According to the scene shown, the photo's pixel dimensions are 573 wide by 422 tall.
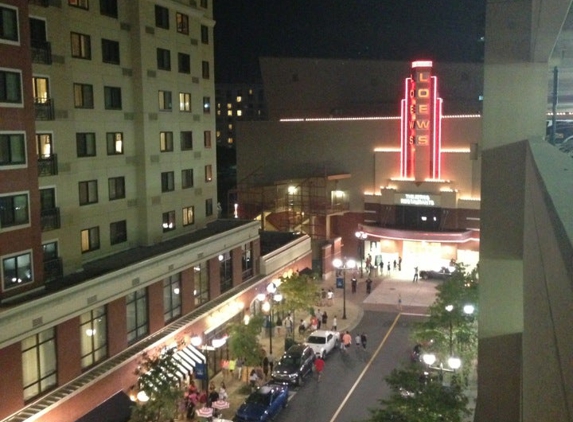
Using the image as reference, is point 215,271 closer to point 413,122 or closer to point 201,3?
point 201,3

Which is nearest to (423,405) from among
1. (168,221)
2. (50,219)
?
(50,219)

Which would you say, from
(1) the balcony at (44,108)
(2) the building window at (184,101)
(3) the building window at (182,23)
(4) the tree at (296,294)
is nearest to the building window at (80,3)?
(1) the balcony at (44,108)

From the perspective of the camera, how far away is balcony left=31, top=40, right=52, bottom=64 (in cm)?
2525

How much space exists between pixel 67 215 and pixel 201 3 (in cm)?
1676

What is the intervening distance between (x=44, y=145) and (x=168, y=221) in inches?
414

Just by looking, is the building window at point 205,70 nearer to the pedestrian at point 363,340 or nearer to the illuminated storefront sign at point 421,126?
the pedestrian at point 363,340

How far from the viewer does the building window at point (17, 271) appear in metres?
22.7

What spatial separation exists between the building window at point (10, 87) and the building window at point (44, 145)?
9.31 feet

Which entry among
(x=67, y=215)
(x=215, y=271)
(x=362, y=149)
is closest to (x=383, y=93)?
(x=362, y=149)

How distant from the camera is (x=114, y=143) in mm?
31594

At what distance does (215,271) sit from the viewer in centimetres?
3550

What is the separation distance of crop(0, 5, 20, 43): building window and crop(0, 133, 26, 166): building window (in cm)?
326

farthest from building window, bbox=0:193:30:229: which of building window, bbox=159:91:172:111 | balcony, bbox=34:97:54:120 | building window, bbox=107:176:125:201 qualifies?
building window, bbox=159:91:172:111

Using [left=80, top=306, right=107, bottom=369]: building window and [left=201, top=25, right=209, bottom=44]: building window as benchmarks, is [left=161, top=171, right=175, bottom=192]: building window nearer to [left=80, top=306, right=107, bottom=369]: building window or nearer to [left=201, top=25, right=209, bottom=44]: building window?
[left=201, top=25, right=209, bottom=44]: building window
